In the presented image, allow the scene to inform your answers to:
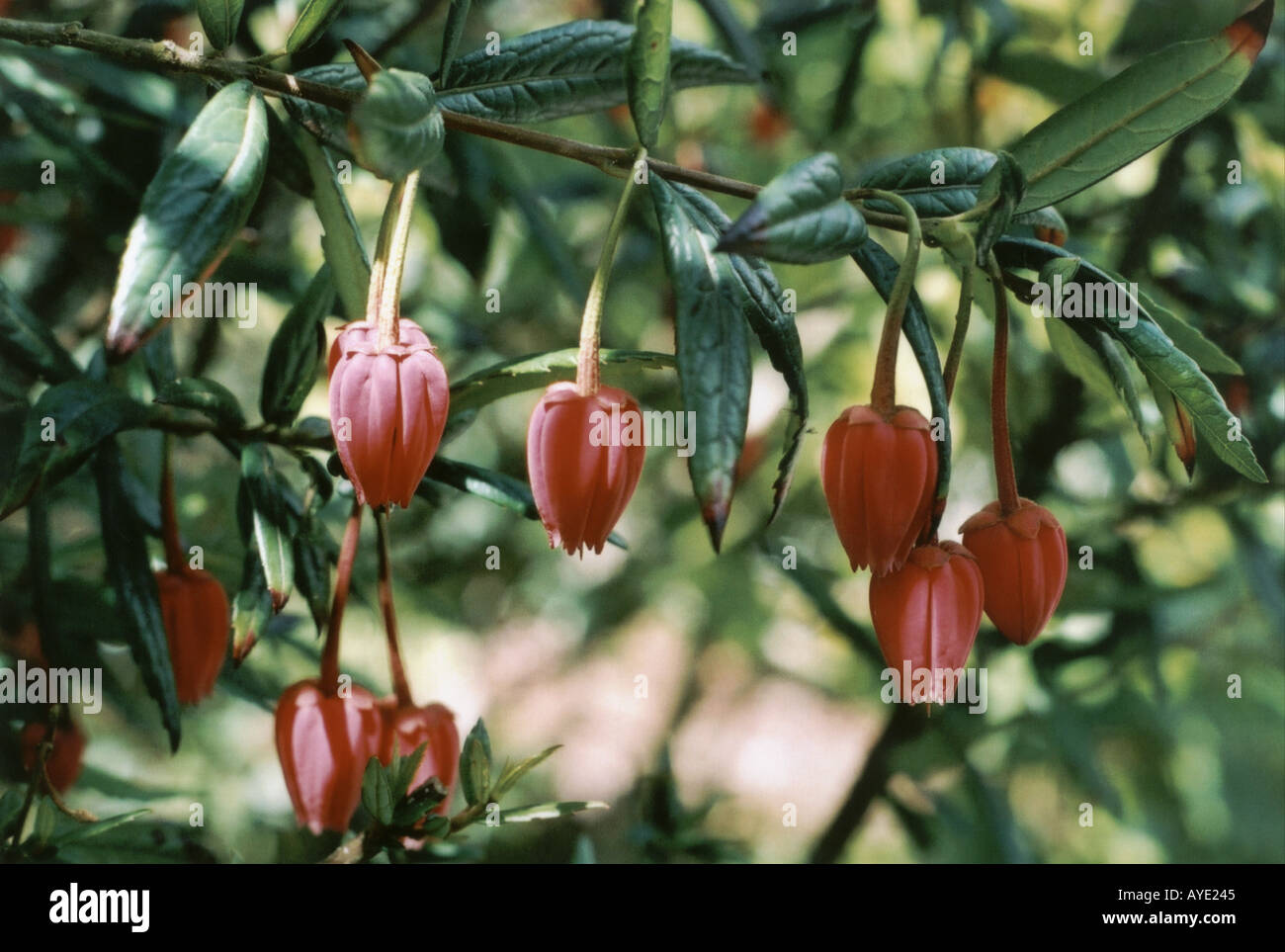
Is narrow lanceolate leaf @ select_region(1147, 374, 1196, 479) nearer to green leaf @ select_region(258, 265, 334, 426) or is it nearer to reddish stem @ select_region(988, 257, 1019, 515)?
reddish stem @ select_region(988, 257, 1019, 515)

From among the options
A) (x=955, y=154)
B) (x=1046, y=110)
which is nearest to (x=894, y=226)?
(x=955, y=154)

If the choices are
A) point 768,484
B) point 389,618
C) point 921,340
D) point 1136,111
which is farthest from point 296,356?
point 768,484

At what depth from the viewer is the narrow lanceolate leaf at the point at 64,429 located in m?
0.58

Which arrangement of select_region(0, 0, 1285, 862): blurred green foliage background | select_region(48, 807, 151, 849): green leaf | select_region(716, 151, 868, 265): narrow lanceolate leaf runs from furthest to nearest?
select_region(0, 0, 1285, 862): blurred green foliage background, select_region(48, 807, 151, 849): green leaf, select_region(716, 151, 868, 265): narrow lanceolate leaf

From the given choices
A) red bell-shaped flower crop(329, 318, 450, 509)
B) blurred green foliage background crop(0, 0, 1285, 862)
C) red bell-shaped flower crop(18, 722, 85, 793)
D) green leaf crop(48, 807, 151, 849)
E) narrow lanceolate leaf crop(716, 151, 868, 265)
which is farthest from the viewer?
blurred green foliage background crop(0, 0, 1285, 862)

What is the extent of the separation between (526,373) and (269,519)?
18 centimetres

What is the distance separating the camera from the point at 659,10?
494mm

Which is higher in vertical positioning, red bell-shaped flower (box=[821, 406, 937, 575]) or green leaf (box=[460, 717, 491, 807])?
red bell-shaped flower (box=[821, 406, 937, 575])

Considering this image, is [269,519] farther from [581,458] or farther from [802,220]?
[802,220]

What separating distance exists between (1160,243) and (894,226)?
0.97 meters

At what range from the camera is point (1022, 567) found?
0.58 m

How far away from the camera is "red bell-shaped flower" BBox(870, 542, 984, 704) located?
1.83 ft

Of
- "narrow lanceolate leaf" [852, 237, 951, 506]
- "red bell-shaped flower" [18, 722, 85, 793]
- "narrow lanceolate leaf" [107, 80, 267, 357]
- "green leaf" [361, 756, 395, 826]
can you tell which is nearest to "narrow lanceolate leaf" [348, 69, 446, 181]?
"narrow lanceolate leaf" [107, 80, 267, 357]

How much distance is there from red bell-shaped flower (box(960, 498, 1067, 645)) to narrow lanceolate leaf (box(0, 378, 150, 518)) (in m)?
0.47
